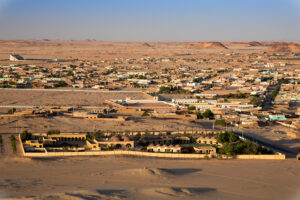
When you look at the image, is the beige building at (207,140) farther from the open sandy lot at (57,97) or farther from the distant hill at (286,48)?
the distant hill at (286,48)

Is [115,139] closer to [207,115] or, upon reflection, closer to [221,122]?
[221,122]

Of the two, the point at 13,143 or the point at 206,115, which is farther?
the point at 206,115

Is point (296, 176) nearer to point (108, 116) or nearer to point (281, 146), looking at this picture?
point (281, 146)

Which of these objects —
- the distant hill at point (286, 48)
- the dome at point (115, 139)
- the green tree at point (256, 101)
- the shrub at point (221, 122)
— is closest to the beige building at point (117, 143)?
the dome at point (115, 139)

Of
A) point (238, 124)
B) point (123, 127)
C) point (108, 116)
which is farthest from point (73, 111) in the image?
point (238, 124)

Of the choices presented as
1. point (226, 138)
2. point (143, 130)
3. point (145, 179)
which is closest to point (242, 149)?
point (226, 138)

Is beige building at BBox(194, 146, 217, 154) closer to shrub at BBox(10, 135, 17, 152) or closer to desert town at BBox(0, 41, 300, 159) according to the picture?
desert town at BBox(0, 41, 300, 159)

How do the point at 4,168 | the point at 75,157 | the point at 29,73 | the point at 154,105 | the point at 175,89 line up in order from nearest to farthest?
the point at 4,168
the point at 75,157
the point at 154,105
the point at 175,89
the point at 29,73

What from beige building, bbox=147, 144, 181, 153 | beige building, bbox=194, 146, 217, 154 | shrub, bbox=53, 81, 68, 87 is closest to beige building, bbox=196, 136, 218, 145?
beige building, bbox=194, 146, 217, 154
